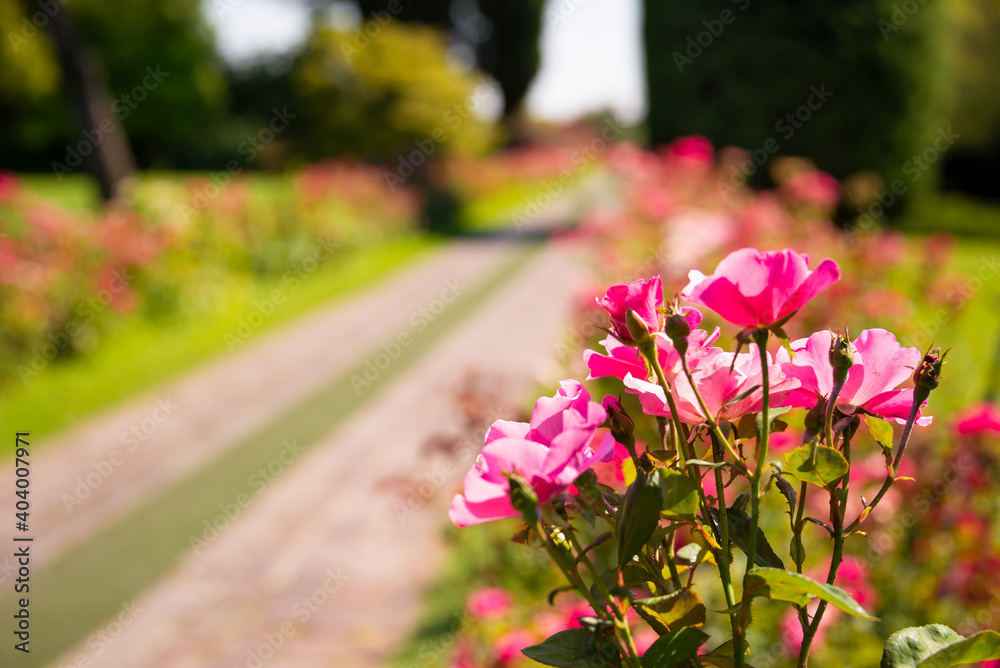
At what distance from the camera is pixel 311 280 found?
9.58 m

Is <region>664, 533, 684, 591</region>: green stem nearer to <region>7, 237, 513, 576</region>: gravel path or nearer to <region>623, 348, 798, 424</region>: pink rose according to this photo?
<region>623, 348, 798, 424</region>: pink rose

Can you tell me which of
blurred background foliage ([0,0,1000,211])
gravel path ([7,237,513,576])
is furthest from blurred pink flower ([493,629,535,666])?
blurred background foliage ([0,0,1000,211])

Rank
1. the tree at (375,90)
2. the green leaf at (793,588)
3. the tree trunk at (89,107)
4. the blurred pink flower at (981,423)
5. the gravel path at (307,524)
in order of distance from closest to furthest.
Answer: the green leaf at (793,588)
the blurred pink flower at (981,423)
the gravel path at (307,524)
the tree trunk at (89,107)
the tree at (375,90)

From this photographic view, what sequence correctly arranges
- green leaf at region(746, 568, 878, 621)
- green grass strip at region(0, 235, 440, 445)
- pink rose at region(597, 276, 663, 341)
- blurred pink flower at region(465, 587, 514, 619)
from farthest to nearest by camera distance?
green grass strip at region(0, 235, 440, 445)
blurred pink flower at region(465, 587, 514, 619)
pink rose at region(597, 276, 663, 341)
green leaf at region(746, 568, 878, 621)

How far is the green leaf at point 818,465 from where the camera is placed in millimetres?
547

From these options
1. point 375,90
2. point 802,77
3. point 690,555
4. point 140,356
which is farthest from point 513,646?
point 375,90

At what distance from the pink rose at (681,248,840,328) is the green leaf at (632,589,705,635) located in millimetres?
218

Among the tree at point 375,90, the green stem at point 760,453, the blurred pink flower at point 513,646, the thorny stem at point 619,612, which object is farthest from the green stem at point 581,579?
the tree at point 375,90

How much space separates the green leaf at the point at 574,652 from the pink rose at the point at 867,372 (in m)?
0.26

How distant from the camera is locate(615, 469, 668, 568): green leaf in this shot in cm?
49

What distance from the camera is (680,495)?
1.73 feet

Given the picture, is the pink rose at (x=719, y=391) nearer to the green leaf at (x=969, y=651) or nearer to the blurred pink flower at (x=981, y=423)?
the green leaf at (x=969, y=651)

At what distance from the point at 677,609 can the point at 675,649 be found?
29mm

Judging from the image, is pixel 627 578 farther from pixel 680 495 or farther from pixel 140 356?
pixel 140 356
